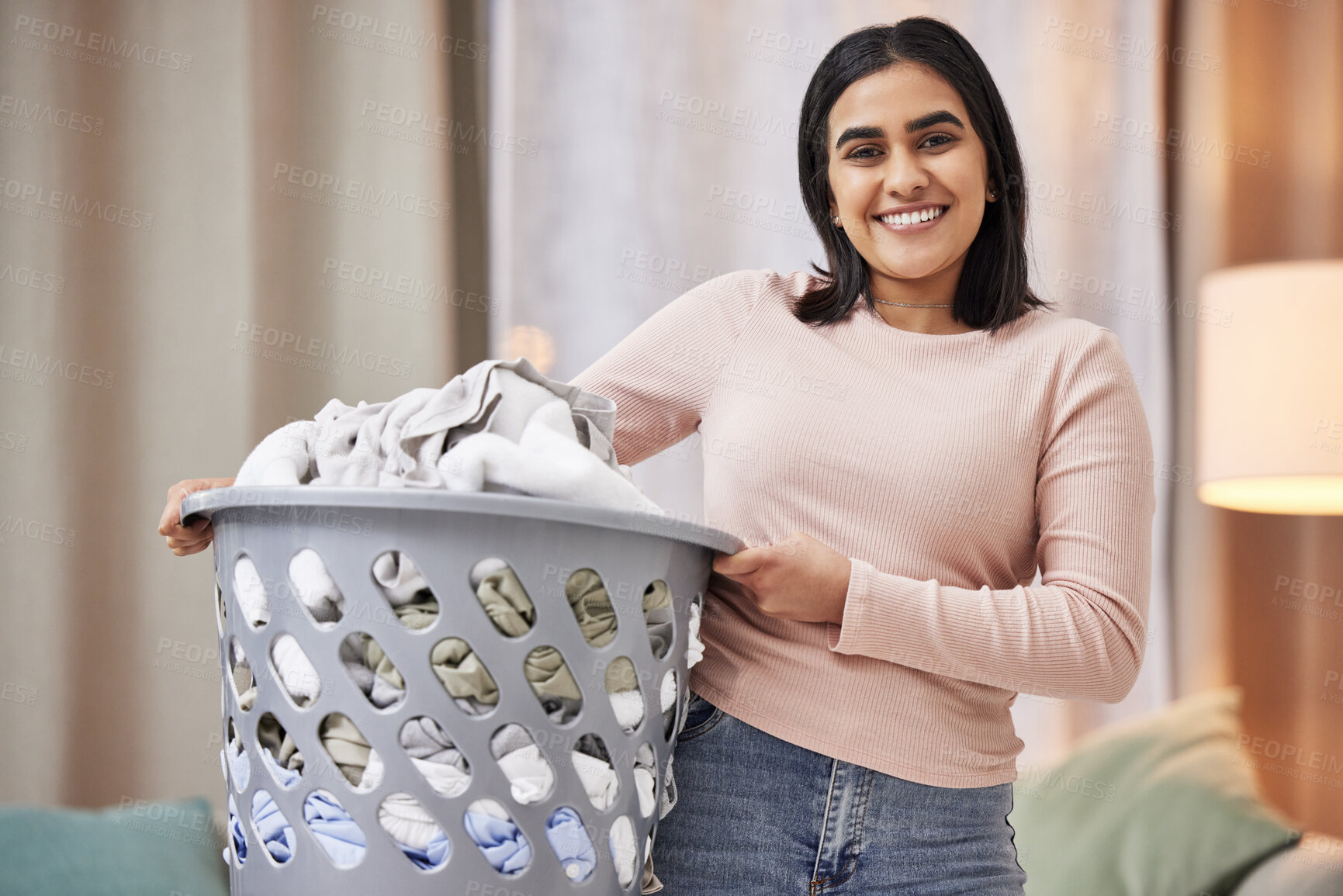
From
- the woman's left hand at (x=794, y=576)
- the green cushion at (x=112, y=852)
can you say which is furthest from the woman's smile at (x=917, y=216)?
the green cushion at (x=112, y=852)

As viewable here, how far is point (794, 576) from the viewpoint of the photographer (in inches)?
29.0

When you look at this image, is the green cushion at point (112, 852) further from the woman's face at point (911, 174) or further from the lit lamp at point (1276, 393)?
the lit lamp at point (1276, 393)

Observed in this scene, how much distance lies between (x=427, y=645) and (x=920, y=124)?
25.6 inches

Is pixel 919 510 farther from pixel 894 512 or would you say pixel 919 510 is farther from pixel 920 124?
pixel 920 124

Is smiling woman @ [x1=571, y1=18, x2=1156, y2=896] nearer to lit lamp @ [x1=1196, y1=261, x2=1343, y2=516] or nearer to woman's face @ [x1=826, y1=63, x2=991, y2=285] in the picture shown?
woman's face @ [x1=826, y1=63, x2=991, y2=285]

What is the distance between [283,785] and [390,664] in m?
0.09

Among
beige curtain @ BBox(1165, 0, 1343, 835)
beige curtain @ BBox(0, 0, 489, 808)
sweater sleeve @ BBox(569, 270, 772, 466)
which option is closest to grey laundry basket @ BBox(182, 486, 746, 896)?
sweater sleeve @ BBox(569, 270, 772, 466)

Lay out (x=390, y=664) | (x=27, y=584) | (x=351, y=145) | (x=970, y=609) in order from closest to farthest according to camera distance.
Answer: (x=390, y=664) → (x=970, y=609) → (x=27, y=584) → (x=351, y=145)

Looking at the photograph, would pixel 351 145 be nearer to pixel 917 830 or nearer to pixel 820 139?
pixel 820 139

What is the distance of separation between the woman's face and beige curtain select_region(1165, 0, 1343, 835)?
143cm

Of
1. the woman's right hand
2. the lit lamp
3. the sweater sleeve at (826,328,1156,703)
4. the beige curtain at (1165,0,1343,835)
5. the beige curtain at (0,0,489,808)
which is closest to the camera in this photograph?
the woman's right hand

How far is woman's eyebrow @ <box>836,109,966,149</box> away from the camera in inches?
37.1

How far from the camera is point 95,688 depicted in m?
1.65

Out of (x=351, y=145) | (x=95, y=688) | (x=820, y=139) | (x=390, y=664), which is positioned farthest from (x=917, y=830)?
(x=351, y=145)
